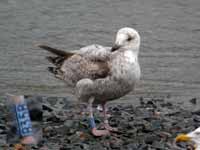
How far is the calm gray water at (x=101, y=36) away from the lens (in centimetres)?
1105

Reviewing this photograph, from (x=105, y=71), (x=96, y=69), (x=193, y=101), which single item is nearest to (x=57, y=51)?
(x=96, y=69)

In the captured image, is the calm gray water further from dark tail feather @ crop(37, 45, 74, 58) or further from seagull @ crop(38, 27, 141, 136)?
seagull @ crop(38, 27, 141, 136)

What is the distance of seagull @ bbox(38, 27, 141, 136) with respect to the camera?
8.18 m

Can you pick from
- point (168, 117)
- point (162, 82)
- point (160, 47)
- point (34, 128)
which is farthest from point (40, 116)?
point (160, 47)

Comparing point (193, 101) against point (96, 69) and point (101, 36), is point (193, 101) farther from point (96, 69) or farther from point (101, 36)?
point (101, 36)

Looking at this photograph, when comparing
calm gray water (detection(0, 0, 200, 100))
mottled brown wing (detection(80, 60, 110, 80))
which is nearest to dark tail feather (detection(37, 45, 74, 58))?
mottled brown wing (detection(80, 60, 110, 80))

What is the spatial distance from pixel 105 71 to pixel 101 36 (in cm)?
551

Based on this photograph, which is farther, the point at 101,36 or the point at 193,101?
the point at 101,36

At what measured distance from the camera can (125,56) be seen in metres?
8.24

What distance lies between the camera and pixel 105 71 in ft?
27.1

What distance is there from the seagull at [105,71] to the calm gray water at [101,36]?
75.5 inches

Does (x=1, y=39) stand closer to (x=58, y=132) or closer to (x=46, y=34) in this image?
(x=46, y=34)

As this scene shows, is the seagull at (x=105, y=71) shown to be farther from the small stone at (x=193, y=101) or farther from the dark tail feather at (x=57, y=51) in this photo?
the small stone at (x=193, y=101)

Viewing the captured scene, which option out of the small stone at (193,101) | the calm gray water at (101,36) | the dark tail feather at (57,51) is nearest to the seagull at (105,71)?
the dark tail feather at (57,51)
